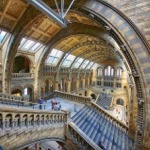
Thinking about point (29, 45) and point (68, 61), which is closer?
point (29, 45)

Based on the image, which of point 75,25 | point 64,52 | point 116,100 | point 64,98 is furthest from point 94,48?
point 116,100

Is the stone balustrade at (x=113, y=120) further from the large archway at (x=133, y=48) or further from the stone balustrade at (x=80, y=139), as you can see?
the large archway at (x=133, y=48)

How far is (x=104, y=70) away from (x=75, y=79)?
380 inches

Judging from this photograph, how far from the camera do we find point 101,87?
120 feet

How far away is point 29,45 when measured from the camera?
16.8m

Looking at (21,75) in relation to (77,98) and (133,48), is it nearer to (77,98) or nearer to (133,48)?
(77,98)

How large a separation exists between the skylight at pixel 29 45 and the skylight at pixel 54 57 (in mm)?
2441

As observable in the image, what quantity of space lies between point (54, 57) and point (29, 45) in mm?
4743

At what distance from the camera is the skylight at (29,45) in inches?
620

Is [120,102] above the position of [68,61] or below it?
below

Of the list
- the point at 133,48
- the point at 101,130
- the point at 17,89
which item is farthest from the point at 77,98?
the point at 133,48

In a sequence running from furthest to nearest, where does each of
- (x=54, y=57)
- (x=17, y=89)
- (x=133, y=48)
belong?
(x=54, y=57), (x=17, y=89), (x=133, y=48)

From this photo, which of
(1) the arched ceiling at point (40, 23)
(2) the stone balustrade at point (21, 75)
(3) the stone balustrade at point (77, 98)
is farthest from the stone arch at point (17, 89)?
(1) the arched ceiling at point (40, 23)

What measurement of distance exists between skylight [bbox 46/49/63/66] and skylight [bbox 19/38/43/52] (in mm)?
2441
